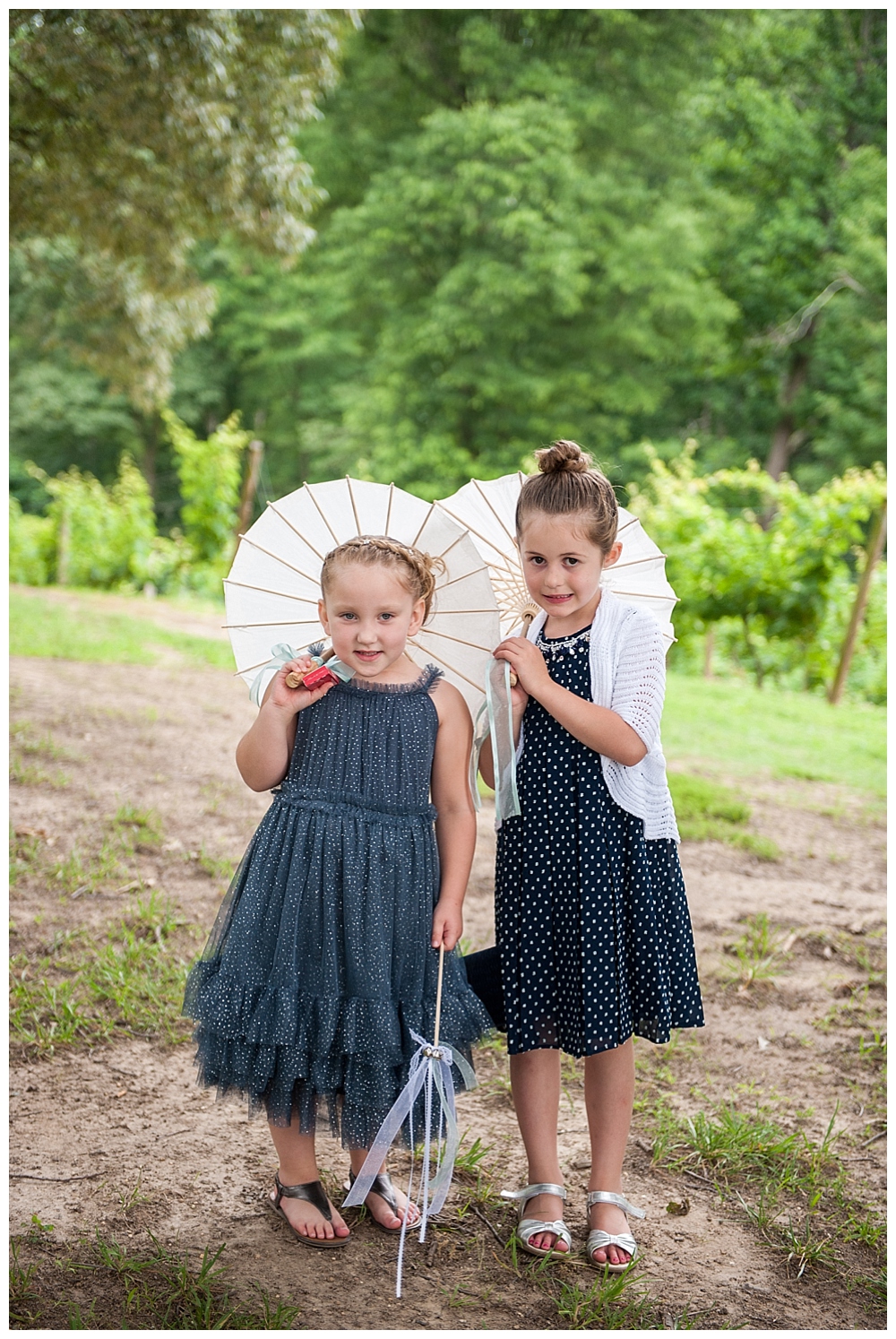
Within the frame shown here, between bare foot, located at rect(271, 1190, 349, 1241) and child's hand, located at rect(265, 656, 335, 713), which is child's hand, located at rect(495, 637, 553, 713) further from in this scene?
bare foot, located at rect(271, 1190, 349, 1241)

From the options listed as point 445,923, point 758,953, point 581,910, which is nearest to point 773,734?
point 758,953

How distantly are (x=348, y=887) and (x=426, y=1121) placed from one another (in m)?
0.38

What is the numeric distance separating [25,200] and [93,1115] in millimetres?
5462

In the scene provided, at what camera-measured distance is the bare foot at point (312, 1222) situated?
1.92 m

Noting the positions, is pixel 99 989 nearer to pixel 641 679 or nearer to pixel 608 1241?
pixel 608 1241

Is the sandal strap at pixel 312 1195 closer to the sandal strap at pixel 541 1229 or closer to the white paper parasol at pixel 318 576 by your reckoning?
the sandal strap at pixel 541 1229

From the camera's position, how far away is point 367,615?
1.82 metres

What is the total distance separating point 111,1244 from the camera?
1886 millimetres

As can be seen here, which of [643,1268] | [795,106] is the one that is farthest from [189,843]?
[795,106]

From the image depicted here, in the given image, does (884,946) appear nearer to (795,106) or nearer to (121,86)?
(121,86)

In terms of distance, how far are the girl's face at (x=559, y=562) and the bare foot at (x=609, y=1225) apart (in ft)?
3.43

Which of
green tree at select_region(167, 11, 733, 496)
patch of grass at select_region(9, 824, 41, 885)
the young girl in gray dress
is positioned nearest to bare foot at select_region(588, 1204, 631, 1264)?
the young girl in gray dress

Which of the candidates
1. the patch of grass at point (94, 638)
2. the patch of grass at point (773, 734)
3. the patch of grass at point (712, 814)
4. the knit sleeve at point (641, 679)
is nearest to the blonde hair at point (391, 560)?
the knit sleeve at point (641, 679)

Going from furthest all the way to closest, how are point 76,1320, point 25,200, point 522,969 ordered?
point 25,200
point 522,969
point 76,1320
